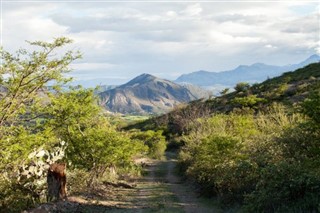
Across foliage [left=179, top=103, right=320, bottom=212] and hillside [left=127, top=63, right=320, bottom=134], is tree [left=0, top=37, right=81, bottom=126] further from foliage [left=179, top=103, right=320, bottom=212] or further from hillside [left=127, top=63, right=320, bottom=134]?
hillside [left=127, top=63, right=320, bottom=134]

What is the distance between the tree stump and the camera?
49.5ft

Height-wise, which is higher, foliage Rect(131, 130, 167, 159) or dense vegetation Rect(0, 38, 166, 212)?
dense vegetation Rect(0, 38, 166, 212)

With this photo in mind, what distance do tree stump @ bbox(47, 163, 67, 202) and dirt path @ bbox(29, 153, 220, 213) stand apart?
0.58 m

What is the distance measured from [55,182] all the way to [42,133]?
2.24 meters

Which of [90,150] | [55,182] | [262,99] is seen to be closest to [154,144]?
Result: [262,99]

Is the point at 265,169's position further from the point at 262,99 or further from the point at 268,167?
the point at 262,99

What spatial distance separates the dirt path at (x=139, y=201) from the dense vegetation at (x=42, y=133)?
132 cm

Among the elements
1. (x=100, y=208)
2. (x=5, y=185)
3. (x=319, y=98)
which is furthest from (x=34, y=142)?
(x=319, y=98)

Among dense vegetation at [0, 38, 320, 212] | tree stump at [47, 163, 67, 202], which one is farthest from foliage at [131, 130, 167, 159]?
tree stump at [47, 163, 67, 202]

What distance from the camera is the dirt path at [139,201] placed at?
15.1 m

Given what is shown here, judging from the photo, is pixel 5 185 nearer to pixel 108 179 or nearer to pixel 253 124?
pixel 108 179

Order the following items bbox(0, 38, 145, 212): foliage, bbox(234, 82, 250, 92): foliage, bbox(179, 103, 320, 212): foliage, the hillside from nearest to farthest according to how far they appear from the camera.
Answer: bbox(179, 103, 320, 212): foliage
bbox(0, 38, 145, 212): foliage
the hillside
bbox(234, 82, 250, 92): foliage

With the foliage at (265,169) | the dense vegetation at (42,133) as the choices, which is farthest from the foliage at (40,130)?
the foliage at (265,169)

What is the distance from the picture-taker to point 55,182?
50.0 feet
